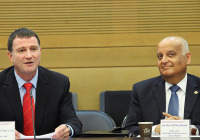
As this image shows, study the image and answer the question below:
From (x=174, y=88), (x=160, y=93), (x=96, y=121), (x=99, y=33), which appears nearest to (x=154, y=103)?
(x=160, y=93)

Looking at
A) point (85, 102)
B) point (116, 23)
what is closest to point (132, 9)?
point (116, 23)

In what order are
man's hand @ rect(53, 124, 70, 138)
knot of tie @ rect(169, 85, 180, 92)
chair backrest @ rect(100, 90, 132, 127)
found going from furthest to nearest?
1. chair backrest @ rect(100, 90, 132, 127)
2. knot of tie @ rect(169, 85, 180, 92)
3. man's hand @ rect(53, 124, 70, 138)

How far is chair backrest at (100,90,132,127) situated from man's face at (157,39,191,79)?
1.33 metres

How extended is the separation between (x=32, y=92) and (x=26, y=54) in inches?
14.7

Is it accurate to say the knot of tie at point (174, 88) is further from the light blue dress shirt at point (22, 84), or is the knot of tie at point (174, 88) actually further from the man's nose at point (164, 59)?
the light blue dress shirt at point (22, 84)

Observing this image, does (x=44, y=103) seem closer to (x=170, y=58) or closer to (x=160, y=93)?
(x=160, y=93)

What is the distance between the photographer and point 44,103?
12.3 feet

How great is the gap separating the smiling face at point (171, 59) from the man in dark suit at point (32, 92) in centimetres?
96

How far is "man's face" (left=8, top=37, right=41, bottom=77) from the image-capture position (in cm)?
368

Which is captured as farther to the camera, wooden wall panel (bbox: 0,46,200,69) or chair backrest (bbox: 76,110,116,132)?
Result: wooden wall panel (bbox: 0,46,200,69)

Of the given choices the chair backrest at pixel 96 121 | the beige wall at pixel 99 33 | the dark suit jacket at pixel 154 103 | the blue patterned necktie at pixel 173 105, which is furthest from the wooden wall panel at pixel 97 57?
the blue patterned necktie at pixel 173 105

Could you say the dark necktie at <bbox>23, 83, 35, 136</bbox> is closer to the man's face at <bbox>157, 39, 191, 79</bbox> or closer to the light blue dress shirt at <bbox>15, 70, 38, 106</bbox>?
the light blue dress shirt at <bbox>15, 70, 38, 106</bbox>

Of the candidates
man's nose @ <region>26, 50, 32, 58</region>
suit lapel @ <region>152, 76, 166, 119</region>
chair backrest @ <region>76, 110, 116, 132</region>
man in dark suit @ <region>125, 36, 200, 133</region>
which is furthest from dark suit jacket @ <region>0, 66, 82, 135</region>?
suit lapel @ <region>152, 76, 166, 119</region>

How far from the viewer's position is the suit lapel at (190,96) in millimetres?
3701
